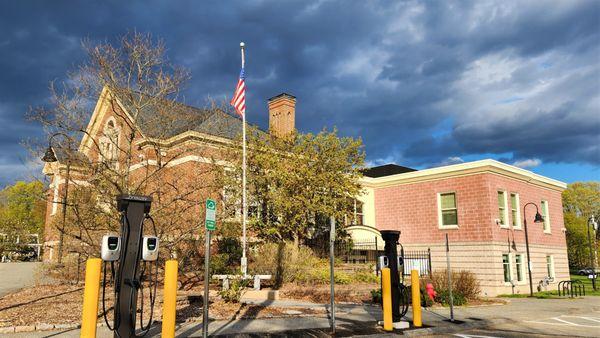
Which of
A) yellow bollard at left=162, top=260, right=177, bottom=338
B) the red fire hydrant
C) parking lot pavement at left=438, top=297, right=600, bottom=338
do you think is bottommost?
parking lot pavement at left=438, top=297, right=600, bottom=338

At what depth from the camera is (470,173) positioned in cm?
2492

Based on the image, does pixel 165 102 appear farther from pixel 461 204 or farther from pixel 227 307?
pixel 461 204

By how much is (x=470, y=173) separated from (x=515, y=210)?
392cm

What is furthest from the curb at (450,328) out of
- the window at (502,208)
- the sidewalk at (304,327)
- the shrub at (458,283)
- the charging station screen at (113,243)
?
the window at (502,208)

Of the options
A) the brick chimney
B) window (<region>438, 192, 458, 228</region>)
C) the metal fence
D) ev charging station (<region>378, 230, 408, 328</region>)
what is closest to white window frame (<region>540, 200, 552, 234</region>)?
window (<region>438, 192, 458, 228</region>)

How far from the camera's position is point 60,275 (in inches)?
762

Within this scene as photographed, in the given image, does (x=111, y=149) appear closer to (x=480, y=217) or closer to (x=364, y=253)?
(x=364, y=253)

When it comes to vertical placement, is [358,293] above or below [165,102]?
below

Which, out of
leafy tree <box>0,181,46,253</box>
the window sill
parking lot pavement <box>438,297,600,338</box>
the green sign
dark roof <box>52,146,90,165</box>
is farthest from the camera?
leafy tree <box>0,181,46,253</box>

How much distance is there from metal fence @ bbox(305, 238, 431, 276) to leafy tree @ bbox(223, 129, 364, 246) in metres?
1.18

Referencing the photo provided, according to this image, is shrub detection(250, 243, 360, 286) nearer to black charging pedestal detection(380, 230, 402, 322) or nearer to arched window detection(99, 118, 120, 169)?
arched window detection(99, 118, 120, 169)

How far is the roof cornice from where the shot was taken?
24422 mm

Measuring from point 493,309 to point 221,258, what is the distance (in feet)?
35.6

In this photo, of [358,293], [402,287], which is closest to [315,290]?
[358,293]
